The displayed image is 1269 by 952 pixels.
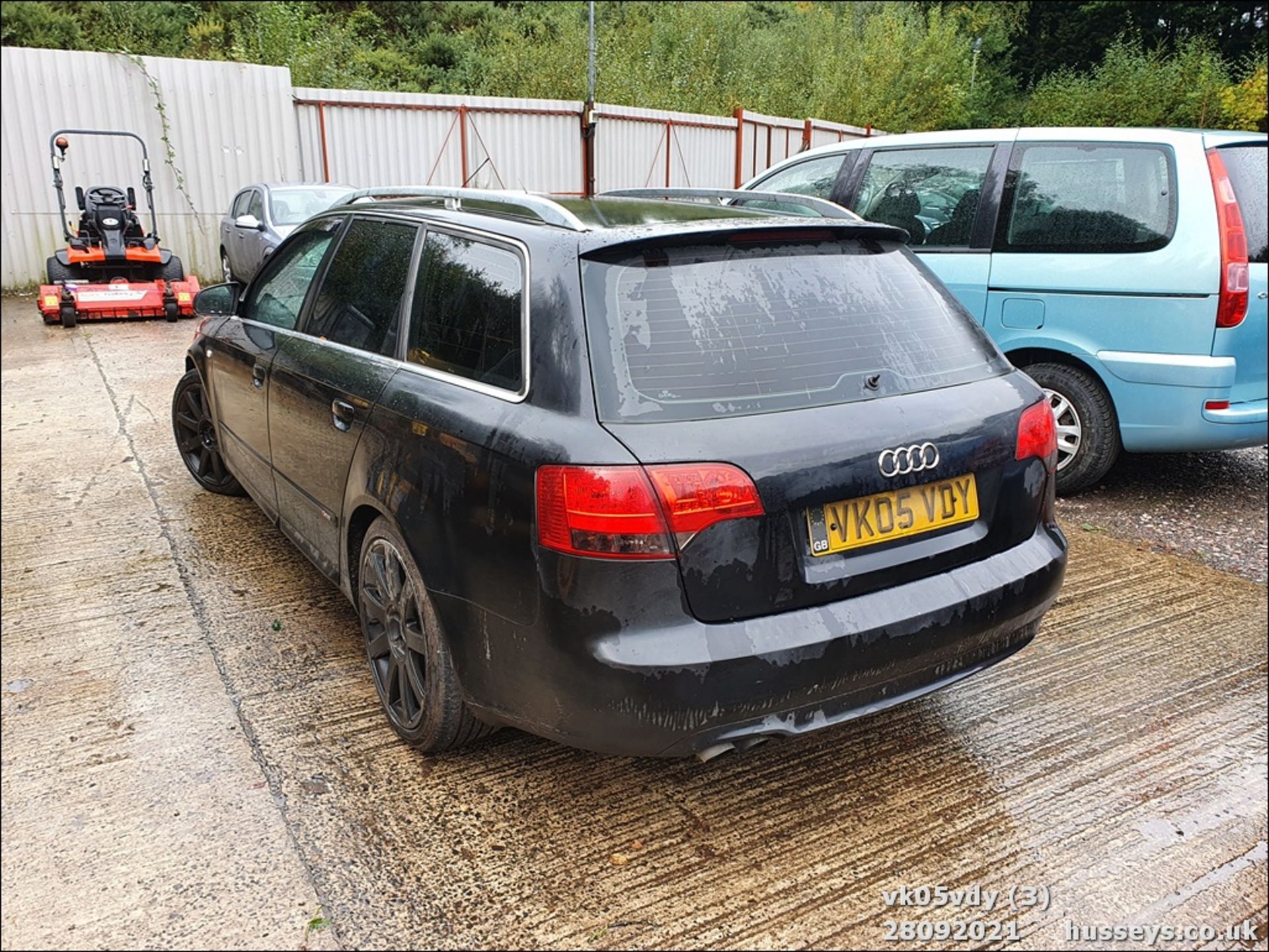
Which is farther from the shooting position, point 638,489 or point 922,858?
point 922,858

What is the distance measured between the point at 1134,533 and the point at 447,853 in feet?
12.7

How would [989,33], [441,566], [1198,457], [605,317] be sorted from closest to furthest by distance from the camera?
[605,317] → [441,566] → [1198,457] → [989,33]

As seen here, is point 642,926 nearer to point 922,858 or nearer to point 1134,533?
point 922,858

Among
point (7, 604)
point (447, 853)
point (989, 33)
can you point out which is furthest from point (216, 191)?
point (989, 33)

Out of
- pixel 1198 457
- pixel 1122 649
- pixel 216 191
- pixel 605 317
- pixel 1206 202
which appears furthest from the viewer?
pixel 216 191

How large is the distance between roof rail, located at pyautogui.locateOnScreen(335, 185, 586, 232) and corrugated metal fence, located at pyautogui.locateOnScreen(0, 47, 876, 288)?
9316 millimetres

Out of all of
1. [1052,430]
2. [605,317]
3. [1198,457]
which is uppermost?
[605,317]

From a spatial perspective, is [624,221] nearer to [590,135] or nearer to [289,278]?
[289,278]

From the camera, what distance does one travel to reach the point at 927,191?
5.82 m

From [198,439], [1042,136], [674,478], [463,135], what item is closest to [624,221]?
[674,478]

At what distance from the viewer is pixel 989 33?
32.6 m

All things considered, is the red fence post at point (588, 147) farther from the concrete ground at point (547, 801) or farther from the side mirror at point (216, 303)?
the concrete ground at point (547, 801)

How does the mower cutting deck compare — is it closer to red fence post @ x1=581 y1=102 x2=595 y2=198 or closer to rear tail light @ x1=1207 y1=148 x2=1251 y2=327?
red fence post @ x1=581 y1=102 x2=595 y2=198

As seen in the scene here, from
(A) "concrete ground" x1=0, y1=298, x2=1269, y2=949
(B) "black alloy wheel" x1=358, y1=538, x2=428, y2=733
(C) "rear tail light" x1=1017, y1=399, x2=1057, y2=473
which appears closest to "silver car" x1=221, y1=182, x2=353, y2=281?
(A) "concrete ground" x1=0, y1=298, x2=1269, y2=949
